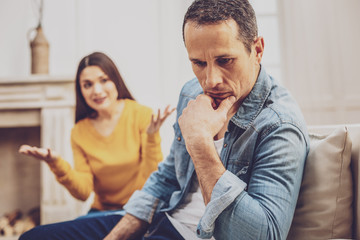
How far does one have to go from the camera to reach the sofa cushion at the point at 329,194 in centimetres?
82

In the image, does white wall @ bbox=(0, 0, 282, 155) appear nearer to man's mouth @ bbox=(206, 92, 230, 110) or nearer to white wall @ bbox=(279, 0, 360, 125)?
white wall @ bbox=(279, 0, 360, 125)

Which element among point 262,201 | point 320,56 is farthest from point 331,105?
point 262,201

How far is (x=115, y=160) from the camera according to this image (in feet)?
5.95

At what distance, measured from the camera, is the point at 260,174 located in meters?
0.77

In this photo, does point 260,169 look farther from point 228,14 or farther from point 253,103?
point 228,14

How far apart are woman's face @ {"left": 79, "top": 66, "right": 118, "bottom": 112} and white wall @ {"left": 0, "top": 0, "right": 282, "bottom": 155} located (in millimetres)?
909

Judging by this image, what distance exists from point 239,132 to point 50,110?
6.27ft

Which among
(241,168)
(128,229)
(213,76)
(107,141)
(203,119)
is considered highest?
(213,76)

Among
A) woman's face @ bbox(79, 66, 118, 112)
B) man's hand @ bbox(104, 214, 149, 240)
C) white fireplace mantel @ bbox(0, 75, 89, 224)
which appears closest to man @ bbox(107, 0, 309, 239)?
man's hand @ bbox(104, 214, 149, 240)

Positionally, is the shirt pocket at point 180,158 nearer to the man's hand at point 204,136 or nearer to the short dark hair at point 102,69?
the man's hand at point 204,136

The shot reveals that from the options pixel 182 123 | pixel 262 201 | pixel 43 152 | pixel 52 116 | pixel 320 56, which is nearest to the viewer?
pixel 262 201

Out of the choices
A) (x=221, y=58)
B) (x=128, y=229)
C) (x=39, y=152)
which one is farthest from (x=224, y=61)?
(x=39, y=152)

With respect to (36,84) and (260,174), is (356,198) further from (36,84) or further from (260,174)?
(36,84)

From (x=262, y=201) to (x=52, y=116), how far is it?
6.75 ft
